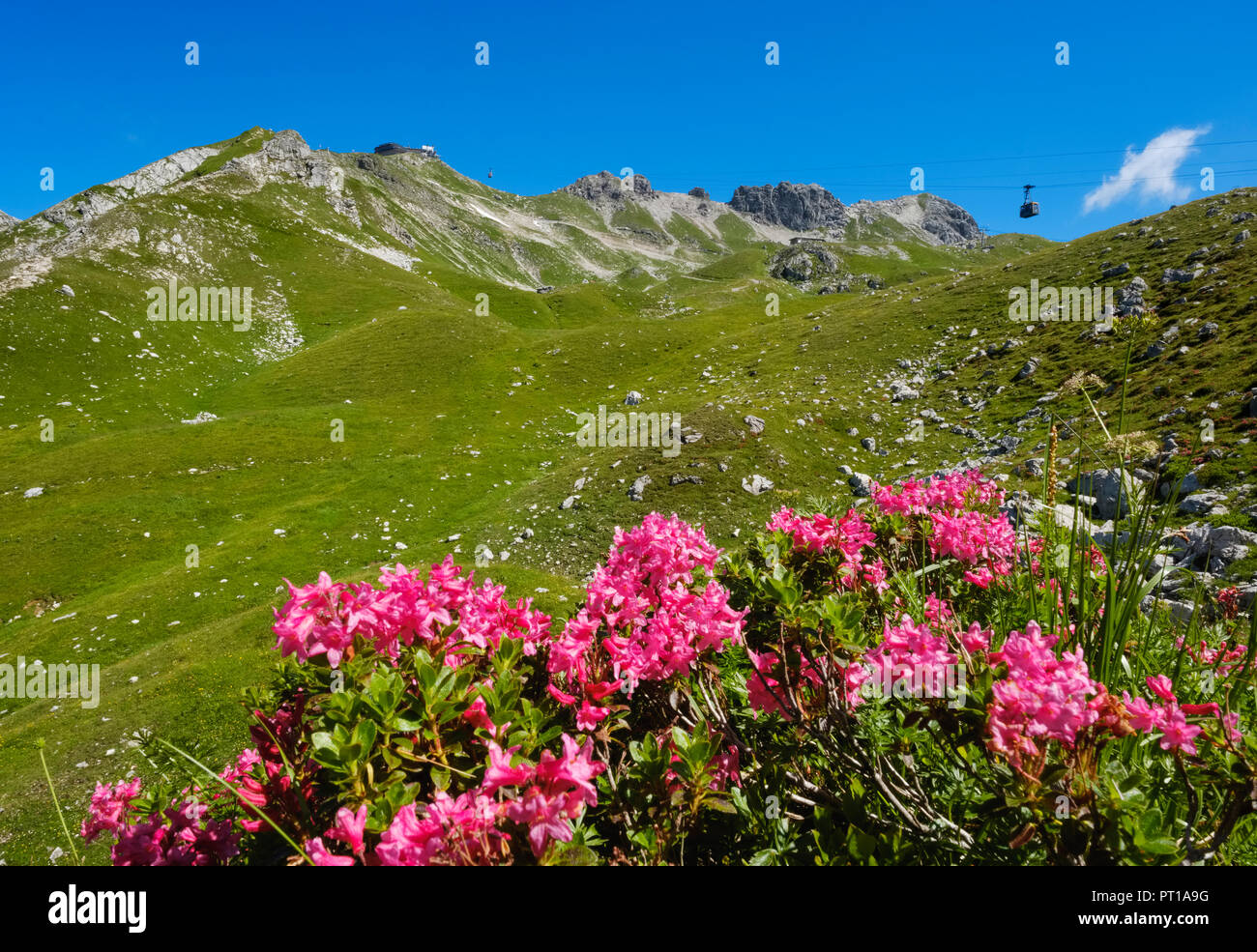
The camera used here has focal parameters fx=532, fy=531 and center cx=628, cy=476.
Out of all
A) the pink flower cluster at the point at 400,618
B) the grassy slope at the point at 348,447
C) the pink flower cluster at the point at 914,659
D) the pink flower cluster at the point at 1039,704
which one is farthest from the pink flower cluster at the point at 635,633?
the grassy slope at the point at 348,447

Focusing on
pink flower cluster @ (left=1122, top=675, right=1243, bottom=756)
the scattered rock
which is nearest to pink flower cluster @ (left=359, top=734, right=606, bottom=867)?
pink flower cluster @ (left=1122, top=675, right=1243, bottom=756)

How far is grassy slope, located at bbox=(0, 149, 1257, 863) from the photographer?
1294 centimetres

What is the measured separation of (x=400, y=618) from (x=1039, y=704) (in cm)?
271

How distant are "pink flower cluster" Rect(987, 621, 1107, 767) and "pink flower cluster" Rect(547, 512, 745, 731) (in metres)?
1.19

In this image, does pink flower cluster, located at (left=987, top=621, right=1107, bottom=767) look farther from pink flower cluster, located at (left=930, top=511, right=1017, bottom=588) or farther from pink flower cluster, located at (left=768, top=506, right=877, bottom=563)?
pink flower cluster, located at (left=930, top=511, right=1017, bottom=588)

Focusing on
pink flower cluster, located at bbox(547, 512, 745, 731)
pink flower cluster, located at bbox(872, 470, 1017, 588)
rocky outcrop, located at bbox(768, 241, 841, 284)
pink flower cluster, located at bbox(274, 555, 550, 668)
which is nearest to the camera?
pink flower cluster, located at bbox(274, 555, 550, 668)

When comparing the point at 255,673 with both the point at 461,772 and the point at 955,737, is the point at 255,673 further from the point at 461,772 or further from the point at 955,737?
the point at 955,737

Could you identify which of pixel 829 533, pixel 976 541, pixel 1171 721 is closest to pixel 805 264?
pixel 976 541

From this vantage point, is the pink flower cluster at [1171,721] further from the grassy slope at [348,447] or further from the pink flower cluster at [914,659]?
the grassy slope at [348,447]

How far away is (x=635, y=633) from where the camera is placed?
2941mm

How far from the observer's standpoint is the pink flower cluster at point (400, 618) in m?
2.50
